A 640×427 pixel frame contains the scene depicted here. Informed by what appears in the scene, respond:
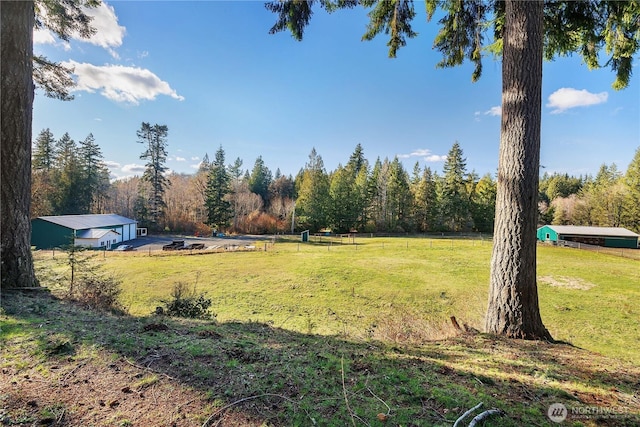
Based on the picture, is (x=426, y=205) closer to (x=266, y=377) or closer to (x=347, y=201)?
(x=347, y=201)

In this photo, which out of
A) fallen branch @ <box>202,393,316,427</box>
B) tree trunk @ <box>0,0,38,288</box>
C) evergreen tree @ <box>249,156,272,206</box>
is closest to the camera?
fallen branch @ <box>202,393,316,427</box>

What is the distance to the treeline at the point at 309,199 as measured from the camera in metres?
35.4

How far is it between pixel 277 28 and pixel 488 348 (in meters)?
6.01

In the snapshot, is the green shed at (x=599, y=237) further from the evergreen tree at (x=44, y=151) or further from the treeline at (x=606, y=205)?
the evergreen tree at (x=44, y=151)

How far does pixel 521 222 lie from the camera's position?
368cm

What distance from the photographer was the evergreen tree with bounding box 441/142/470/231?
42.0 metres

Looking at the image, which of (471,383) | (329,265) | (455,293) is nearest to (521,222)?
(471,383)

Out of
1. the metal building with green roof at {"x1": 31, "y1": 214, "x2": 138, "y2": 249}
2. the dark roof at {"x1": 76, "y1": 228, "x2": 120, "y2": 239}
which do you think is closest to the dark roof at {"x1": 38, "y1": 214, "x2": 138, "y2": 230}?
the metal building with green roof at {"x1": 31, "y1": 214, "x2": 138, "y2": 249}

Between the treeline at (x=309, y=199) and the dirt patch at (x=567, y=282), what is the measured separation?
94.0ft

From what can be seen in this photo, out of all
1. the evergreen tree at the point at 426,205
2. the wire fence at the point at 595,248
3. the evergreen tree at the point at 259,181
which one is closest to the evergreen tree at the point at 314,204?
the evergreen tree at the point at 259,181

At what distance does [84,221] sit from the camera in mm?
28156

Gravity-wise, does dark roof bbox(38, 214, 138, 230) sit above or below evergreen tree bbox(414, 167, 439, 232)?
below

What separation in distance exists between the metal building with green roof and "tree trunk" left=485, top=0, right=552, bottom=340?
28.2m

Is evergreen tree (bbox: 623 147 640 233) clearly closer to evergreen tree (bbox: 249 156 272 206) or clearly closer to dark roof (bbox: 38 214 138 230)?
evergreen tree (bbox: 249 156 272 206)
